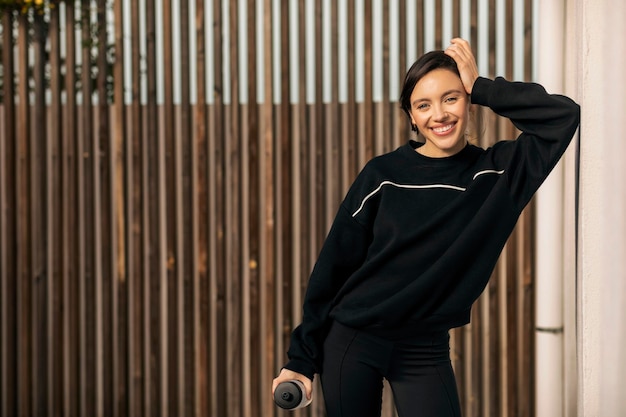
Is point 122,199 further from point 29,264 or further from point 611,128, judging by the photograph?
point 611,128

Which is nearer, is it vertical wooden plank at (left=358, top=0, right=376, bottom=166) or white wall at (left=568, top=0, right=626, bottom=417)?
white wall at (left=568, top=0, right=626, bottom=417)

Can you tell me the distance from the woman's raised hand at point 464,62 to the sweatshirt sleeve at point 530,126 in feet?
0.06

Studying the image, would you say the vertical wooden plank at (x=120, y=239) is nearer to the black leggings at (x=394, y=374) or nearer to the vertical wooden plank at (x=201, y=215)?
the vertical wooden plank at (x=201, y=215)

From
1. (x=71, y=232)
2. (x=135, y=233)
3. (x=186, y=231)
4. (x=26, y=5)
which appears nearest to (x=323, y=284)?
(x=186, y=231)

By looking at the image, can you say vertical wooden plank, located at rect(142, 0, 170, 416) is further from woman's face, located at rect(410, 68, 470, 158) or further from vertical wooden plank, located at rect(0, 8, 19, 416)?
woman's face, located at rect(410, 68, 470, 158)

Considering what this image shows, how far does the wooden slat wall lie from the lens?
3104 millimetres

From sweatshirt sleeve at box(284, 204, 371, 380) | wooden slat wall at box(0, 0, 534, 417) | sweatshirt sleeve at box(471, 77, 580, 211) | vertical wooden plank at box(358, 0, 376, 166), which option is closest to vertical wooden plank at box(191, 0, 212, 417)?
wooden slat wall at box(0, 0, 534, 417)

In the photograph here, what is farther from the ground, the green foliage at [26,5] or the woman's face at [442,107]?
the green foliage at [26,5]

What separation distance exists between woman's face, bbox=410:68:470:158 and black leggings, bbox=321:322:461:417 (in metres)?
0.45

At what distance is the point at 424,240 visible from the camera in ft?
5.72

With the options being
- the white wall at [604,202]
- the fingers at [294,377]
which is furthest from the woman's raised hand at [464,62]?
the fingers at [294,377]

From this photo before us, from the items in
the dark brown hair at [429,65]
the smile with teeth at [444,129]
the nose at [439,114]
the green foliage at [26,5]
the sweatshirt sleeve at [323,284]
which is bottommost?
the sweatshirt sleeve at [323,284]

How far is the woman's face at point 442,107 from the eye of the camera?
1.73m

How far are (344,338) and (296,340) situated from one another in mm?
116
